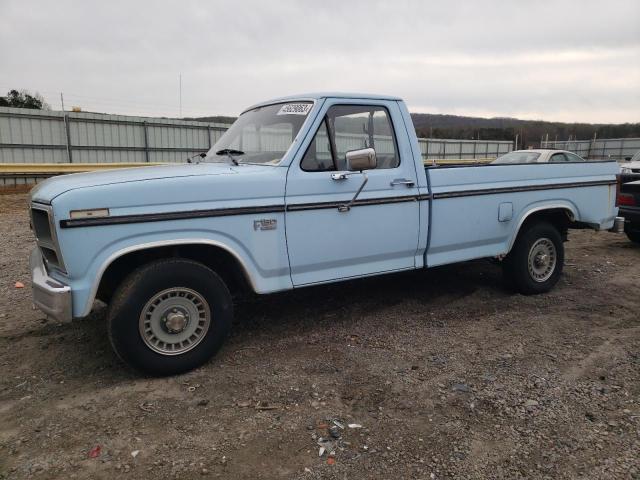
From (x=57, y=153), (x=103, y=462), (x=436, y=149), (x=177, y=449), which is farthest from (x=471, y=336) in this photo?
(x=436, y=149)

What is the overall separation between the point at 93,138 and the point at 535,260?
56.4 feet

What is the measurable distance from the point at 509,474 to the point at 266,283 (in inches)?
83.7

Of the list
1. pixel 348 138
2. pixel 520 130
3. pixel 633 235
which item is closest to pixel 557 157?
pixel 633 235

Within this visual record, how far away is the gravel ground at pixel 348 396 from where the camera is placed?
2.75 meters

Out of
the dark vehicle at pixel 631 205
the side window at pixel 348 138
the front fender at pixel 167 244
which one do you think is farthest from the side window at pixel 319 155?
the dark vehicle at pixel 631 205

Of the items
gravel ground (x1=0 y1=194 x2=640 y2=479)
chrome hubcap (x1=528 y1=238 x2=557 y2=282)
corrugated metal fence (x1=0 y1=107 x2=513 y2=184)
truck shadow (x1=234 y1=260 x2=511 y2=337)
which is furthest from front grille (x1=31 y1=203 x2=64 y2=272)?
corrugated metal fence (x1=0 y1=107 x2=513 y2=184)

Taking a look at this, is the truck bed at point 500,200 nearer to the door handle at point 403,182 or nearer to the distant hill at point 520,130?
the door handle at point 403,182

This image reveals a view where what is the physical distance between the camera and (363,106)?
4.56 m

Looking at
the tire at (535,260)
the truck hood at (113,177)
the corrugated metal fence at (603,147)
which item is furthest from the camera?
the corrugated metal fence at (603,147)

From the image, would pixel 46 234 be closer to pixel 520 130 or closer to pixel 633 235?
pixel 633 235

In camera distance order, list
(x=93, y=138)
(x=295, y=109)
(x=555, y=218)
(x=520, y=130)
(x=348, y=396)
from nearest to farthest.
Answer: (x=348, y=396), (x=295, y=109), (x=555, y=218), (x=93, y=138), (x=520, y=130)

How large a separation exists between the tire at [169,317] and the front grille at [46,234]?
483 millimetres

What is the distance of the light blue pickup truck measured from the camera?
3.38 m

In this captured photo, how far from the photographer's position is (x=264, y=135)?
4.51 m
